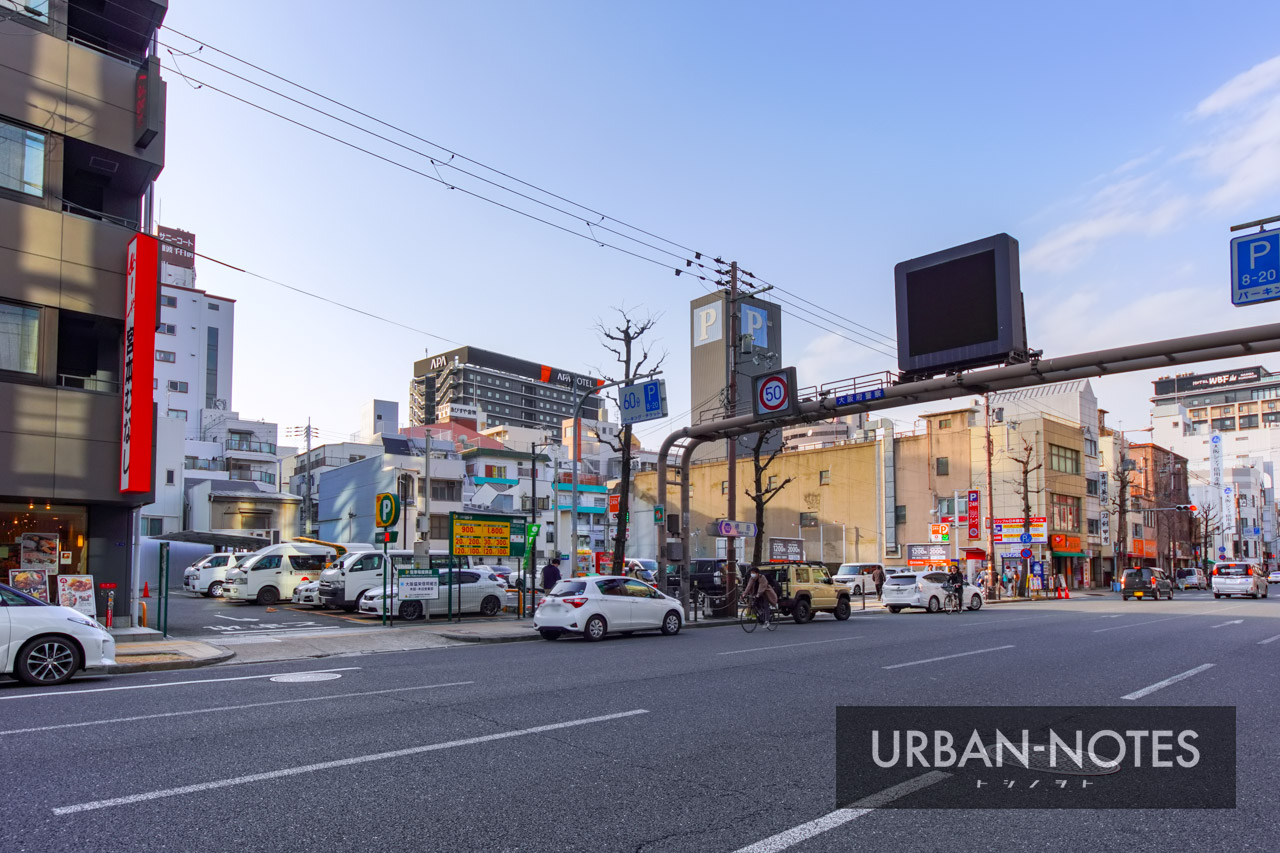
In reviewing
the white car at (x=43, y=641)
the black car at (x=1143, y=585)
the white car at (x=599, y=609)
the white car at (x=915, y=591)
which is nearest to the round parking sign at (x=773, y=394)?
the white car at (x=599, y=609)

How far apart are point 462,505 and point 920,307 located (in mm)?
47853

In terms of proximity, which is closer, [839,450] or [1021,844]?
[1021,844]

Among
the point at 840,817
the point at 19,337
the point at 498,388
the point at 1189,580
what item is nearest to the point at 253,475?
the point at 19,337

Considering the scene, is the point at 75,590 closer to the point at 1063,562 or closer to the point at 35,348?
the point at 35,348

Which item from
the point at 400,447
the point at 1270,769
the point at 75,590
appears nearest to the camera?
the point at 1270,769

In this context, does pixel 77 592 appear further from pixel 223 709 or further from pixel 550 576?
pixel 550 576

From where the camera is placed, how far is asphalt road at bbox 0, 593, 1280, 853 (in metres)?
5.52

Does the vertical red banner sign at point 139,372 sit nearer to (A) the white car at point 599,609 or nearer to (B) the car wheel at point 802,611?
(A) the white car at point 599,609

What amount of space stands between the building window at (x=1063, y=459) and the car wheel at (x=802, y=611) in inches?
1665

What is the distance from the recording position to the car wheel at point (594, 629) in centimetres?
2035

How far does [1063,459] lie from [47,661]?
6562 cm

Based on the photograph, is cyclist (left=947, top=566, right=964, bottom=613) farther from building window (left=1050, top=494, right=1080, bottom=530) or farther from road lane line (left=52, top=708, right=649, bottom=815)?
building window (left=1050, top=494, right=1080, bottom=530)

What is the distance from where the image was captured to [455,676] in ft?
43.5

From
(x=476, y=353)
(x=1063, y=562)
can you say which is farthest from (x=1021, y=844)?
(x=476, y=353)
